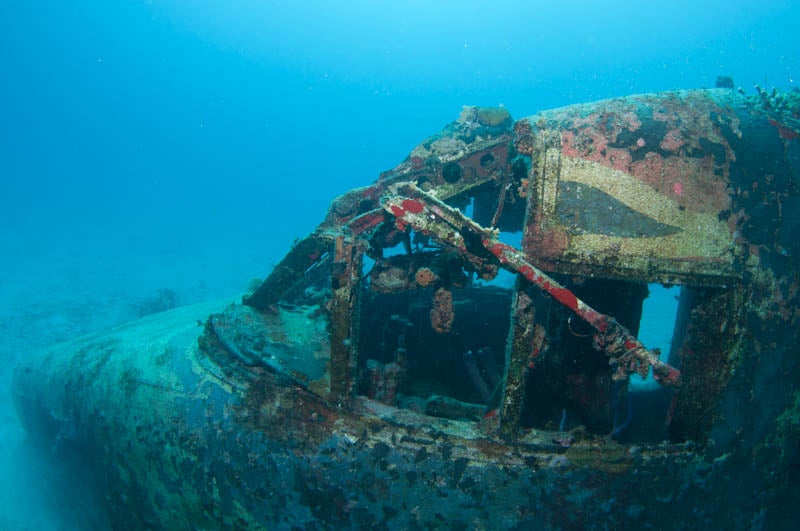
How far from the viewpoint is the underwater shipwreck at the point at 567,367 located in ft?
7.16

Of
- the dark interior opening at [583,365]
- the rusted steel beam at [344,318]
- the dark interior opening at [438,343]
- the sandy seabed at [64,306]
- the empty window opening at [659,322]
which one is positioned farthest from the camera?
the empty window opening at [659,322]

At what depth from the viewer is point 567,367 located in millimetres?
2818

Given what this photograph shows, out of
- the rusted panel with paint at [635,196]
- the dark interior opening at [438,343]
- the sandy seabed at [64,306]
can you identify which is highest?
the rusted panel with paint at [635,196]

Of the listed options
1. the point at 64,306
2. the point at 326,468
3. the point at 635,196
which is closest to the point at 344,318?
the point at 326,468

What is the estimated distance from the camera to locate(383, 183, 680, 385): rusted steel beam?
6.33 ft

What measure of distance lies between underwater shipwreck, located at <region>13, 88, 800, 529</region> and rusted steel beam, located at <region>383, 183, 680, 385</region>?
1 centimetres

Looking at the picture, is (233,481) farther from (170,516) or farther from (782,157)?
(782,157)

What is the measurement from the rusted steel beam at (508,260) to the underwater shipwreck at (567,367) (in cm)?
1

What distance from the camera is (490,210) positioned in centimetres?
453

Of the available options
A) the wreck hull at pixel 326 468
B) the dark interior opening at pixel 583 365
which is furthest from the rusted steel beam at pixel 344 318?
the dark interior opening at pixel 583 365

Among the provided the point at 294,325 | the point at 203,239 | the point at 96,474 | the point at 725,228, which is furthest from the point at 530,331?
the point at 203,239

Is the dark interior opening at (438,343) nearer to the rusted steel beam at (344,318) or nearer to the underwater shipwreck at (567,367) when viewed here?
the rusted steel beam at (344,318)

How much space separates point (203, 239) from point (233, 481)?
1979 inches

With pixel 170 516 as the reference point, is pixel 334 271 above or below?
above
